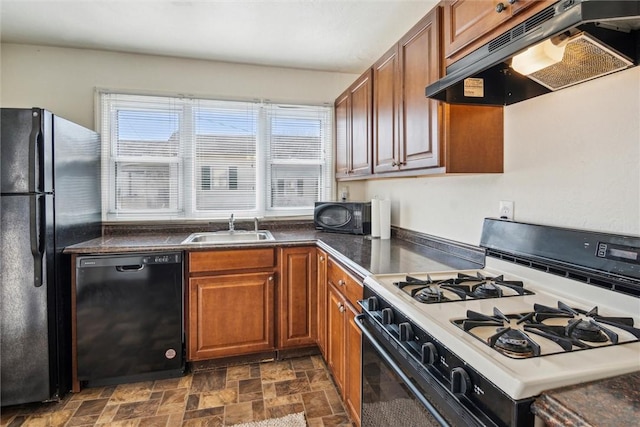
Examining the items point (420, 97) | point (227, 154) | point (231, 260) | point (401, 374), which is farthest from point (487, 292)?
point (227, 154)

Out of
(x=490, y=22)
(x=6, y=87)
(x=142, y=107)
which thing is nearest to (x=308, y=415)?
(x=490, y=22)

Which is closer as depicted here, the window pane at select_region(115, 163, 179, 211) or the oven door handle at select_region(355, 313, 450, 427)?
the oven door handle at select_region(355, 313, 450, 427)

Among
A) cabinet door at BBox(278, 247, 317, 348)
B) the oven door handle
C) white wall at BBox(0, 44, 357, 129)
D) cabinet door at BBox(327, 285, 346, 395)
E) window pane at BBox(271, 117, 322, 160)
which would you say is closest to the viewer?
the oven door handle

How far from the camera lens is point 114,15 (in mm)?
2264

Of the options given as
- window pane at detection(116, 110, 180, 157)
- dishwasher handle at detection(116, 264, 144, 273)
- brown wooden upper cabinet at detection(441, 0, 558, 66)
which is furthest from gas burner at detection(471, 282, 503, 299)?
window pane at detection(116, 110, 180, 157)

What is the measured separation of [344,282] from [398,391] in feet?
2.64

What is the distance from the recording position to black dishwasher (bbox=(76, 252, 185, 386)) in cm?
225

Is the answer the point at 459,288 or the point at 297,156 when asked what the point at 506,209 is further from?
the point at 297,156

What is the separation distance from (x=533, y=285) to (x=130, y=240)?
253 cm

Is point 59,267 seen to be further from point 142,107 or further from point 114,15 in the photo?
point 114,15

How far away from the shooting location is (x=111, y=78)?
2.87 m

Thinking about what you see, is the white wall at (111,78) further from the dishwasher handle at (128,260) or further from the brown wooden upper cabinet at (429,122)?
the brown wooden upper cabinet at (429,122)

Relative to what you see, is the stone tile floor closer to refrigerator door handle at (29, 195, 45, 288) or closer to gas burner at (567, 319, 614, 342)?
refrigerator door handle at (29, 195, 45, 288)

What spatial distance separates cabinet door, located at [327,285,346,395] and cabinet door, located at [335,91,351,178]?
1.18m
